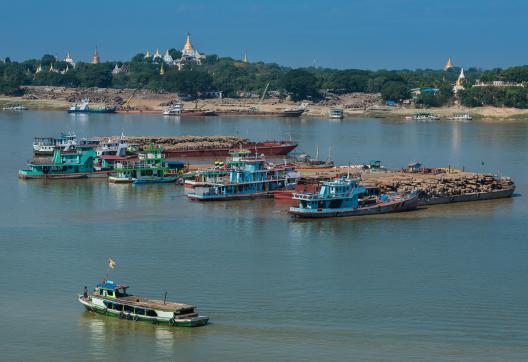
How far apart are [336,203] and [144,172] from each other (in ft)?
37.5

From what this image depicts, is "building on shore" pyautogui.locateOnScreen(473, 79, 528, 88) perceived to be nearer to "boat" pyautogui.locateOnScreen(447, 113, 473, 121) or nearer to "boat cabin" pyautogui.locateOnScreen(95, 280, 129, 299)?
"boat" pyautogui.locateOnScreen(447, 113, 473, 121)

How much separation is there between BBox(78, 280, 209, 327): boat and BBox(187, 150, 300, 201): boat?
15145 millimetres

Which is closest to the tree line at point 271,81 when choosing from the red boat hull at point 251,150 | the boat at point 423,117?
the boat at point 423,117

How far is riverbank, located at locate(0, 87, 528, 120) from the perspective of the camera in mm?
95250

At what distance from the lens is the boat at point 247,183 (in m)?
37.2

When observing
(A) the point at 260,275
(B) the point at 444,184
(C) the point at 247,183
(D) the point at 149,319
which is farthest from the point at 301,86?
(D) the point at 149,319

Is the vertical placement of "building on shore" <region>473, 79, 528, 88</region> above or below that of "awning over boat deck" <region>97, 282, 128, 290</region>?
above

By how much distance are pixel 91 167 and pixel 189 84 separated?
6710 centimetres

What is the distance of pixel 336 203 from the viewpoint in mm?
33594

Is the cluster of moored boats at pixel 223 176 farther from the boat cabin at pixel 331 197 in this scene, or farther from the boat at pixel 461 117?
the boat at pixel 461 117

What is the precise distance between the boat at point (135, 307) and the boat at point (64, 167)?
72.8 feet

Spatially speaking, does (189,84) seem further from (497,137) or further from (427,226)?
(427,226)

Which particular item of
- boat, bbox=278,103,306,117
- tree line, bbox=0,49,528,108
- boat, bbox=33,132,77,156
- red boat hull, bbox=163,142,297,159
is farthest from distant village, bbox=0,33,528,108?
boat, bbox=33,132,77,156

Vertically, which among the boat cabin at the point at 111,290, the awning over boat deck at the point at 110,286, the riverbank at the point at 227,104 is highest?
the riverbank at the point at 227,104
